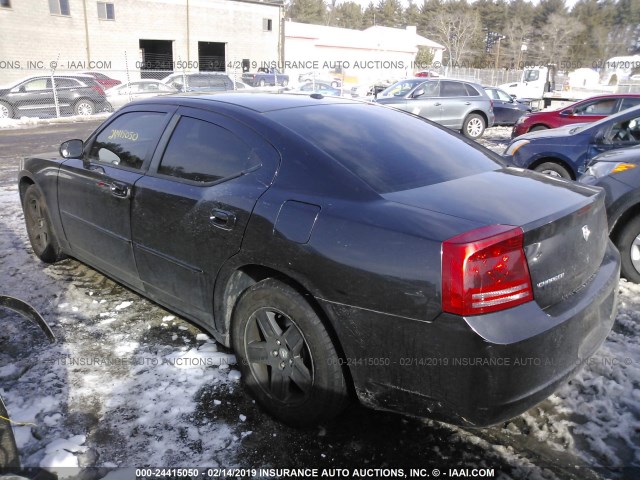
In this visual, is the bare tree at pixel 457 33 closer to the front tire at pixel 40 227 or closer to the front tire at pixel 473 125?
the front tire at pixel 473 125

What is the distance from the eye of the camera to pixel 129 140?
3770 mm

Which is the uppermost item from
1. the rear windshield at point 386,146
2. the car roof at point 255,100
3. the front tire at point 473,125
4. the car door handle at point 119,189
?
the car roof at point 255,100

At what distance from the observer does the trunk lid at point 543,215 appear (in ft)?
7.14

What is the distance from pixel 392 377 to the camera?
2236 mm

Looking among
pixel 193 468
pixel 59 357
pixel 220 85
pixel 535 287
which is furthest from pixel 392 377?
pixel 220 85

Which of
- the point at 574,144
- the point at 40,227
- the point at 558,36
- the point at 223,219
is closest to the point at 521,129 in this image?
the point at 574,144

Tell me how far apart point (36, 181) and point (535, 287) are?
4311 mm

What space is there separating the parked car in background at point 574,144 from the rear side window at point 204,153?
4.18m

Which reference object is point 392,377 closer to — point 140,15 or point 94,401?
point 94,401

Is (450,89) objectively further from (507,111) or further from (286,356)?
(286,356)

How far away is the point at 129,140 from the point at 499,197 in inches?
104

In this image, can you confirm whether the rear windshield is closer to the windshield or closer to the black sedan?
the black sedan

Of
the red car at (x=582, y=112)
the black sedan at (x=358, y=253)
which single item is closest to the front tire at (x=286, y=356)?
the black sedan at (x=358, y=253)

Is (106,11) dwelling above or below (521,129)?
above
